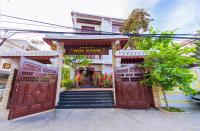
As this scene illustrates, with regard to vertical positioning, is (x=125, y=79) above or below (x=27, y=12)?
below

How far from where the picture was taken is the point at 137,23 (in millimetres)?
10906

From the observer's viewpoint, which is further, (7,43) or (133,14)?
(7,43)

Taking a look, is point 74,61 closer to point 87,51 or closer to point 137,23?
point 87,51

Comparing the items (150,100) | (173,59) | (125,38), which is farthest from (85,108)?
(173,59)

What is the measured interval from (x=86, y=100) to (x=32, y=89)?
2.77m

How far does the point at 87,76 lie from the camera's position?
14156 millimetres

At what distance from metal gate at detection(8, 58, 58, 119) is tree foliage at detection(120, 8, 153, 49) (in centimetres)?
766

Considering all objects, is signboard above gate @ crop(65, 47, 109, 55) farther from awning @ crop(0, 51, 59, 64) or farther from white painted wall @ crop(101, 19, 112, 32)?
white painted wall @ crop(101, 19, 112, 32)

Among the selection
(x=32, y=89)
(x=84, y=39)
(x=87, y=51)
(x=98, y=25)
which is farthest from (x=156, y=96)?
(x=98, y=25)

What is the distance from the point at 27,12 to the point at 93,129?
558 centimetres

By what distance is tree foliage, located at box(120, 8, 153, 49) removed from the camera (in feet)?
35.8

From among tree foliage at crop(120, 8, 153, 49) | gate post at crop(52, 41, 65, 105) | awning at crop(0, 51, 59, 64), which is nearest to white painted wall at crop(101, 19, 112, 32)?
tree foliage at crop(120, 8, 153, 49)

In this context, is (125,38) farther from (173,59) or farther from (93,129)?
(93,129)

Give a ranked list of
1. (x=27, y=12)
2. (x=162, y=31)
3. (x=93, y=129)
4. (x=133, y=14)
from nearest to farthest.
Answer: (x=93, y=129) → (x=27, y=12) → (x=162, y=31) → (x=133, y=14)
